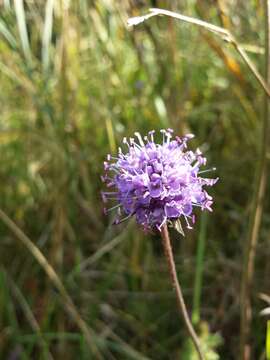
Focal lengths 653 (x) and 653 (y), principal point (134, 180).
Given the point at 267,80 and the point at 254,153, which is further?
the point at 254,153

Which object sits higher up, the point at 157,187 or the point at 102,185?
the point at 102,185

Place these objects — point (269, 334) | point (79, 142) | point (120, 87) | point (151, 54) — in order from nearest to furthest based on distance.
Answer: point (269, 334)
point (79, 142)
point (120, 87)
point (151, 54)

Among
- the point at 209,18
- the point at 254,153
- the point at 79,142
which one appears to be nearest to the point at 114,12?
the point at 209,18

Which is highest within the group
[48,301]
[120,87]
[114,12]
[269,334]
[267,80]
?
[114,12]

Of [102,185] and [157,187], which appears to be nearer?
[157,187]

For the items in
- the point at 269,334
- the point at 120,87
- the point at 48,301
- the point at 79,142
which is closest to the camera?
the point at 269,334

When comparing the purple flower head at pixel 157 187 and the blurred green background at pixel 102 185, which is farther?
the blurred green background at pixel 102 185

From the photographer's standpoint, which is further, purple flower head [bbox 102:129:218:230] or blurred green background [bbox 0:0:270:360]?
blurred green background [bbox 0:0:270:360]

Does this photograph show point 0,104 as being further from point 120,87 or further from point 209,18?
point 209,18
